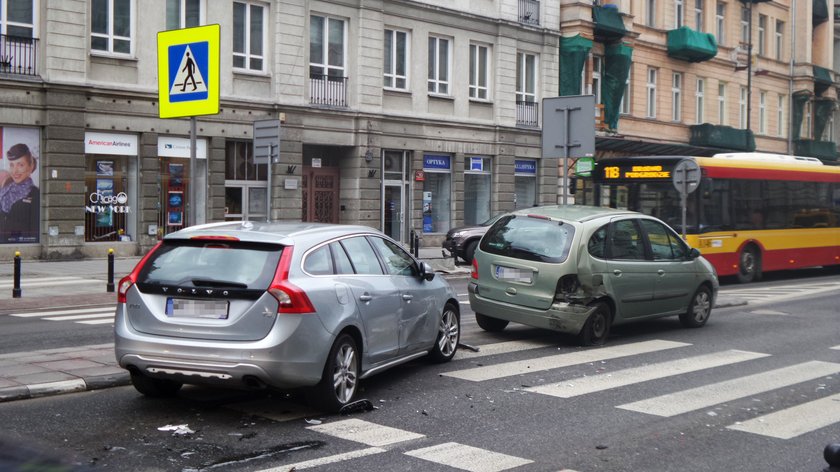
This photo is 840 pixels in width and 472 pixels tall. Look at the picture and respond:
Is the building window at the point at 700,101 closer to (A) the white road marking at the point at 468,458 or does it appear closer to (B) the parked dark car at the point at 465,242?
(B) the parked dark car at the point at 465,242

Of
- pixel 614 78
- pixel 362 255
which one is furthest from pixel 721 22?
pixel 362 255

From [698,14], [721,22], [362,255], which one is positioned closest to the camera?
[362,255]

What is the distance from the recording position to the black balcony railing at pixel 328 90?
29.8m

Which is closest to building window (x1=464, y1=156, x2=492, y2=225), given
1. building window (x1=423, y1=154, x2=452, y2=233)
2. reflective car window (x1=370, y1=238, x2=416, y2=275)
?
building window (x1=423, y1=154, x2=452, y2=233)

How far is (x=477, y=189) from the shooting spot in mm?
36156

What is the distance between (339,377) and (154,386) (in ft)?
5.13

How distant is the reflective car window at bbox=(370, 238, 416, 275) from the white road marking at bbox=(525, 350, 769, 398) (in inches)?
63.4

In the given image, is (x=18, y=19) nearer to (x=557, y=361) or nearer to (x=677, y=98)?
(x=557, y=361)

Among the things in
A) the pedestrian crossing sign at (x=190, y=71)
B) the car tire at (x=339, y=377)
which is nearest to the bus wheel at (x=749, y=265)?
the pedestrian crossing sign at (x=190, y=71)

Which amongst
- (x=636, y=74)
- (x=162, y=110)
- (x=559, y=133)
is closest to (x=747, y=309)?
(x=559, y=133)

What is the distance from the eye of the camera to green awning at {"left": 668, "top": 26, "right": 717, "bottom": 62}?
44.1 m

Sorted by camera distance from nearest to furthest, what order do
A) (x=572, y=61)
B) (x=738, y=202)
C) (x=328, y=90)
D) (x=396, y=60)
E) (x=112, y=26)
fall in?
(x=738, y=202)
(x=112, y=26)
(x=328, y=90)
(x=396, y=60)
(x=572, y=61)

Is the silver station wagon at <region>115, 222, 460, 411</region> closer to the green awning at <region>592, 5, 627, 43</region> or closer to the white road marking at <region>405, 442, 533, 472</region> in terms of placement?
the white road marking at <region>405, 442, 533, 472</region>

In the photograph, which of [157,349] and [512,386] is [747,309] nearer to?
[512,386]
